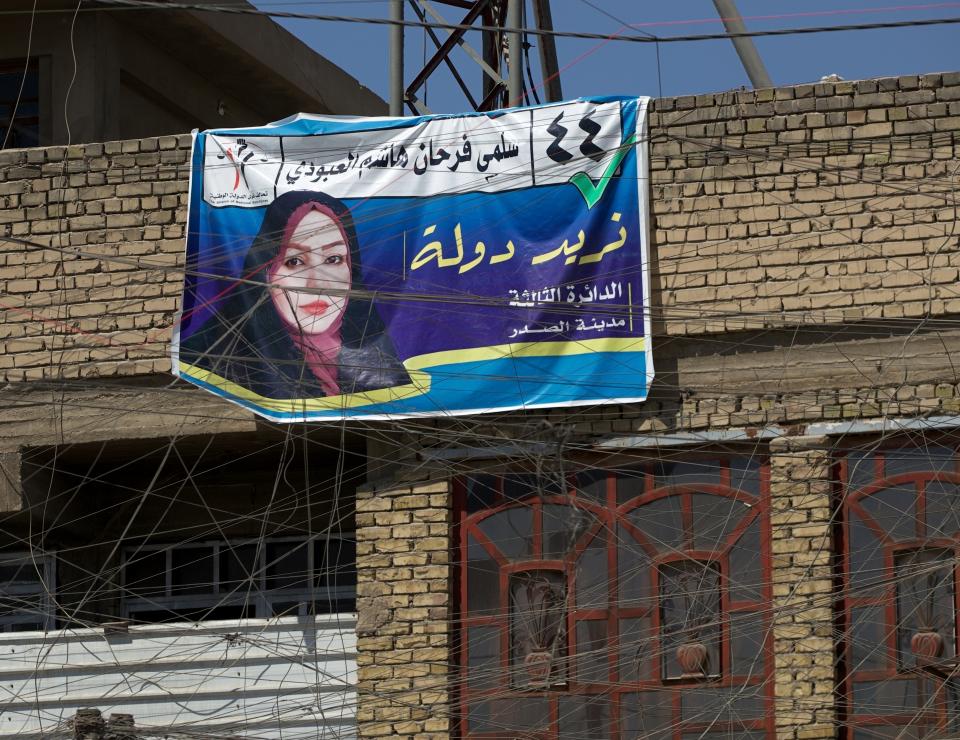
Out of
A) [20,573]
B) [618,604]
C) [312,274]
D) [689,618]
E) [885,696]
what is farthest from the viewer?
[20,573]

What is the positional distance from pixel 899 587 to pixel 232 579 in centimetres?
486

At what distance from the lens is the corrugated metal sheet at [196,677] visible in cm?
998

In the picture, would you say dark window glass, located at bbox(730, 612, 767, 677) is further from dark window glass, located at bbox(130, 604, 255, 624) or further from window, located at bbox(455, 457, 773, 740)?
dark window glass, located at bbox(130, 604, 255, 624)

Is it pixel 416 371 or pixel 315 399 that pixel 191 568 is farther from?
pixel 416 371

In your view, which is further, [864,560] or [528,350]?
[528,350]

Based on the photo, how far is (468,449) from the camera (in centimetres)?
1009

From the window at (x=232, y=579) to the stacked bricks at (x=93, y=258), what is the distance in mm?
1743

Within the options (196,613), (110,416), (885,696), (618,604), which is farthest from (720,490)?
(196,613)

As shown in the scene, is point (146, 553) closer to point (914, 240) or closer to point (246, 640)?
point (246, 640)

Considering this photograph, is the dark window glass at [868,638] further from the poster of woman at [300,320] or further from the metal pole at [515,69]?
the metal pole at [515,69]

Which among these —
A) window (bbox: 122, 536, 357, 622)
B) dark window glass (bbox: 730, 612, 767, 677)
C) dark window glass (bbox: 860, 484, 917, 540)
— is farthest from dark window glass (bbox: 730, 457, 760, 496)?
window (bbox: 122, 536, 357, 622)

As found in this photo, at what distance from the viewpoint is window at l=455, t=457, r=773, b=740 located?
9.56 meters

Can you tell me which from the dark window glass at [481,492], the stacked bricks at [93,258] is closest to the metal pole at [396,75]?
the stacked bricks at [93,258]

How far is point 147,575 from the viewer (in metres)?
12.3
